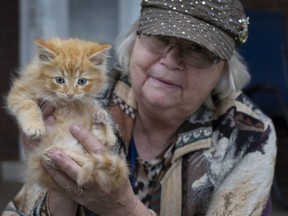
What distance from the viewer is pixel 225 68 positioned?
2.88 metres

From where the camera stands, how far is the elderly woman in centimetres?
255

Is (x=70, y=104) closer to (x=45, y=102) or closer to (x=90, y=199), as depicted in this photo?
(x=45, y=102)

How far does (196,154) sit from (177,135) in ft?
0.40

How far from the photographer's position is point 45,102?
230 centimetres

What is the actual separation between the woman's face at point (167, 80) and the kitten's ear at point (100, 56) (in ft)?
1.12

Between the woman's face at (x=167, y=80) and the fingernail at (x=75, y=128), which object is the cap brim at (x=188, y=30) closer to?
the woman's face at (x=167, y=80)

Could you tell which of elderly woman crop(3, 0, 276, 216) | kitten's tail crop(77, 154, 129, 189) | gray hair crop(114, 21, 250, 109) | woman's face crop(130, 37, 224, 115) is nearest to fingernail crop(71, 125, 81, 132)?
kitten's tail crop(77, 154, 129, 189)

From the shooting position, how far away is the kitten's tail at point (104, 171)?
2129mm

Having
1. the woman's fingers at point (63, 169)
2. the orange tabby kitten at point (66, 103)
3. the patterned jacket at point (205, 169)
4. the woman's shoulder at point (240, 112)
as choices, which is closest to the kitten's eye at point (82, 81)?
the orange tabby kitten at point (66, 103)

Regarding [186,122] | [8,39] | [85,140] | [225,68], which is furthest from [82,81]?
[8,39]

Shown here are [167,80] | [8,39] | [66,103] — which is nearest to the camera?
[66,103]

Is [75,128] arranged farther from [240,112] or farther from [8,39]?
[8,39]

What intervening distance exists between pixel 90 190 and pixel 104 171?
0.43 feet

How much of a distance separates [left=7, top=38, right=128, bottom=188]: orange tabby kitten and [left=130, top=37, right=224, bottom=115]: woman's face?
0.31 meters
